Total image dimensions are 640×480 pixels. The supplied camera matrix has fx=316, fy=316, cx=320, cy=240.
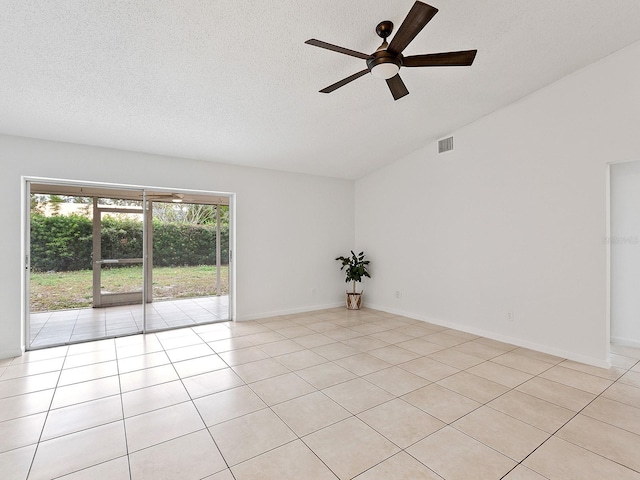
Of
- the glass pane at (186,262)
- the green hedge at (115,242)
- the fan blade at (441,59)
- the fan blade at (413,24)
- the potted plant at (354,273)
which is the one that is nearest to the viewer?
the fan blade at (413,24)

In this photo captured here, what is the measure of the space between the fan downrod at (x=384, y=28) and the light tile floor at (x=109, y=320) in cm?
465

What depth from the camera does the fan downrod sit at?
2611mm

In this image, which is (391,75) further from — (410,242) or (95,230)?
(95,230)

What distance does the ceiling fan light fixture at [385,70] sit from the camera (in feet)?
7.91

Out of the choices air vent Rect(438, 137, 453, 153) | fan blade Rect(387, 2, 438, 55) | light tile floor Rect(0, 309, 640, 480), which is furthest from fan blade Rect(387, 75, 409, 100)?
light tile floor Rect(0, 309, 640, 480)

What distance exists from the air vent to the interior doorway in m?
3.62

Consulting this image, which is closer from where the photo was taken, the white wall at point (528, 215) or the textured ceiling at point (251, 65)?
the textured ceiling at point (251, 65)

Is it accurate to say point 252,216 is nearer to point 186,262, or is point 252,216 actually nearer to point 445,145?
point 186,262

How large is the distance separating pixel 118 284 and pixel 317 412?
3.97 m

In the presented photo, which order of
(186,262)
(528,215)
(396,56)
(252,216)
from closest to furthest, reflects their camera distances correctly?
(396,56)
(528,215)
(186,262)
(252,216)

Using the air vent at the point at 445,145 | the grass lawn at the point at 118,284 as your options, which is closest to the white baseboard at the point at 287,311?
the grass lawn at the point at 118,284

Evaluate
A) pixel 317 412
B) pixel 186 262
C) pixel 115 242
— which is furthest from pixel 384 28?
pixel 115 242

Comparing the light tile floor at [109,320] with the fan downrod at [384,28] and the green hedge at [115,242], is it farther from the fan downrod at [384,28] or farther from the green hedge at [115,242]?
the fan downrod at [384,28]

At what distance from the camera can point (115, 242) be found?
4738 millimetres
